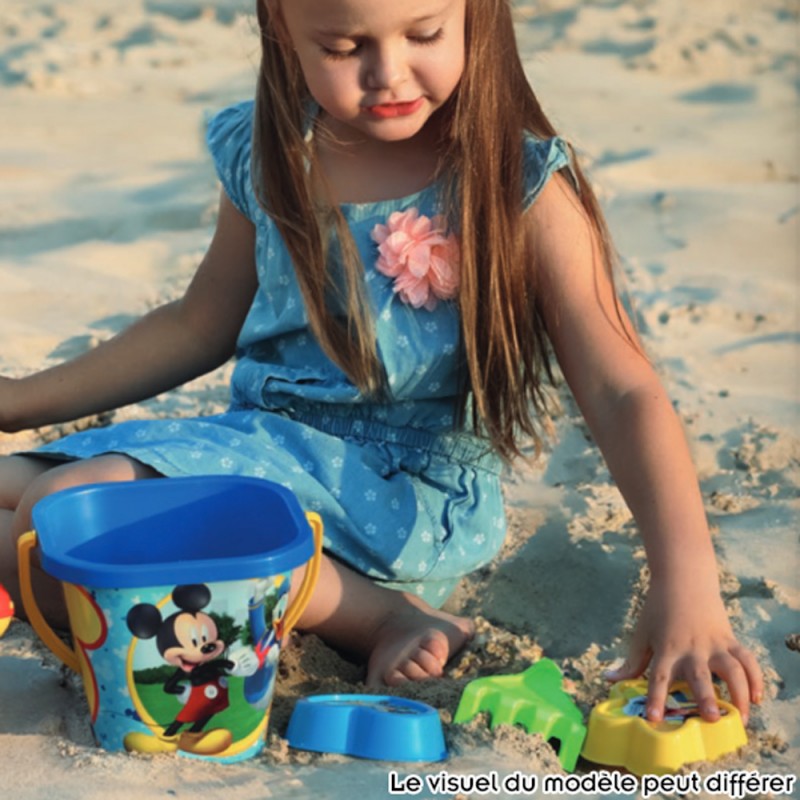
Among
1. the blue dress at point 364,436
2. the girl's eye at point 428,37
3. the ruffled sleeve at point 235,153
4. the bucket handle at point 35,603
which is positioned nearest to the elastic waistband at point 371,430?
the blue dress at point 364,436

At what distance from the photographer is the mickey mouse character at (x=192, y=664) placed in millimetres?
1595

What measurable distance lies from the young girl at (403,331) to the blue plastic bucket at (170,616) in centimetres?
20

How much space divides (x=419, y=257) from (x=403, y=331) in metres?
0.11

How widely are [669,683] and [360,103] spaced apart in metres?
0.81

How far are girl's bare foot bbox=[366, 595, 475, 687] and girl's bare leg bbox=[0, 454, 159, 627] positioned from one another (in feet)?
1.22

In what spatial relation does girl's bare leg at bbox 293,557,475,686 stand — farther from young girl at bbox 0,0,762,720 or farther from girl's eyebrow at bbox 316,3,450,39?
girl's eyebrow at bbox 316,3,450,39

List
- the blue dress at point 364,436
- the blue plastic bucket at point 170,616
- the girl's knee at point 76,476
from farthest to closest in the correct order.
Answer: the blue dress at point 364,436 → the girl's knee at point 76,476 → the blue plastic bucket at point 170,616

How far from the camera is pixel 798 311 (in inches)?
131

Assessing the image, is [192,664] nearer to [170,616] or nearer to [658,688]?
[170,616]

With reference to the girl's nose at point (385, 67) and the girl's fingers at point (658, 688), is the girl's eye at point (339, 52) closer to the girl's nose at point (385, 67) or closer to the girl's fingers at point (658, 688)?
the girl's nose at point (385, 67)

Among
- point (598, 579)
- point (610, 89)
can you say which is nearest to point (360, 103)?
point (598, 579)

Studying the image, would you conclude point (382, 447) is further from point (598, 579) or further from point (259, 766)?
point (259, 766)

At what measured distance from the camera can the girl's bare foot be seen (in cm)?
194

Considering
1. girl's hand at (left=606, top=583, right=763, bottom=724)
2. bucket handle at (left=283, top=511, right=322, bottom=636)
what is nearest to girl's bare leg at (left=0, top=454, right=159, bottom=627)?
bucket handle at (left=283, top=511, right=322, bottom=636)
